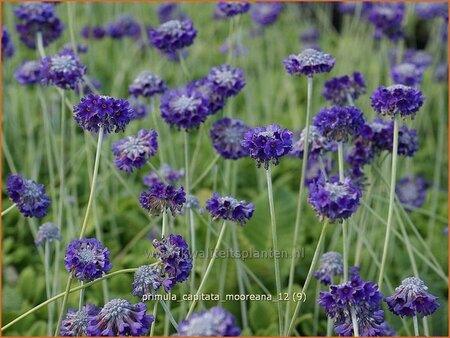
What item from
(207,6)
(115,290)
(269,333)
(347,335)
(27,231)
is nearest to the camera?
(347,335)

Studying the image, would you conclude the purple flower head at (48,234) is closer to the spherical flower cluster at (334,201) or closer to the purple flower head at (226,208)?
the purple flower head at (226,208)

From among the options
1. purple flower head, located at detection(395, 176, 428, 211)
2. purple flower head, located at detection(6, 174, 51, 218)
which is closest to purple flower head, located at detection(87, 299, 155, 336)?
purple flower head, located at detection(6, 174, 51, 218)

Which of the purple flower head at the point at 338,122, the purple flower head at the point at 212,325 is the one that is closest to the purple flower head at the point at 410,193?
the purple flower head at the point at 338,122

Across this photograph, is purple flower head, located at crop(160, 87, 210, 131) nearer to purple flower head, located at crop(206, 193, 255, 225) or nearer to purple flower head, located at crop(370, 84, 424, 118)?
purple flower head, located at crop(206, 193, 255, 225)

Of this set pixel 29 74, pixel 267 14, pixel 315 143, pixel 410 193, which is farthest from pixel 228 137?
pixel 267 14

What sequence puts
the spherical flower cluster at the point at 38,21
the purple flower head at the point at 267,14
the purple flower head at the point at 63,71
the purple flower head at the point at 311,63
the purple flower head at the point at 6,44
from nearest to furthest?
the purple flower head at the point at 311,63 < the purple flower head at the point at 63,71 < the spherical flower cluster at the point at 38,21 < the purple flower head at the point at 6,44 < the purple flower head at the point at 267,14

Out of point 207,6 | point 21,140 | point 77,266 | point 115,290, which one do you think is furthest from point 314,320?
point 207,6

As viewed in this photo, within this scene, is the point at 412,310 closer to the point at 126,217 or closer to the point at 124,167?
the point at 124,167
